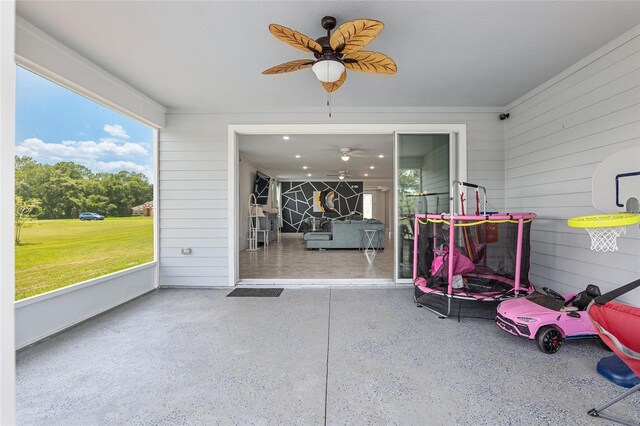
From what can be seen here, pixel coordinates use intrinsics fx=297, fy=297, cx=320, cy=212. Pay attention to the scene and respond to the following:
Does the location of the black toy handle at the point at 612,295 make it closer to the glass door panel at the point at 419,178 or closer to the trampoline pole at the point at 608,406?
the trampoline pole at the point at 608,406

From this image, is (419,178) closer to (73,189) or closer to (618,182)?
(618,182)

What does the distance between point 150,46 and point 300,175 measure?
349 inches

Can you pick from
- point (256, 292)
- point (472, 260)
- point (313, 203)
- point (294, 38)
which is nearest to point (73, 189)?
point (256, 292)

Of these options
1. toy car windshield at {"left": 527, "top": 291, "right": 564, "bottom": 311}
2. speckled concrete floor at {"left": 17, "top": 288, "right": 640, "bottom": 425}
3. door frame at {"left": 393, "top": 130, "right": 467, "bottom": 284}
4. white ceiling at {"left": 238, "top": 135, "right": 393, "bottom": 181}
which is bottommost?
→ speckled concrete floor at {"left": 17, "top": 288, "right": 640, "bottom": 425}

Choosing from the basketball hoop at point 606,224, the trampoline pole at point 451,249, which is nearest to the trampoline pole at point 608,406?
the basketball hoop at point 606,224

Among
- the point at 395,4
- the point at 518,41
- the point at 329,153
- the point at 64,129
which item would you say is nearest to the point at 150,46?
the point at 64,129

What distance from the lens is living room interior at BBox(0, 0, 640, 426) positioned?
5.84ft

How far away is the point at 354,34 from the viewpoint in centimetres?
200

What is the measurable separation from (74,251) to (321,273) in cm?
339

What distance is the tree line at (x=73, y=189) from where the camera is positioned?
2566mm

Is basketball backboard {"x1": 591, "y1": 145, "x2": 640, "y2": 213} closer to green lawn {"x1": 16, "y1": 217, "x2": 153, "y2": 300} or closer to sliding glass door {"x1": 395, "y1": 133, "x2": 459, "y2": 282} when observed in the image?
sliding glass door {"x1": 395, "y1": 133, "x2": 459, "y2": 282}

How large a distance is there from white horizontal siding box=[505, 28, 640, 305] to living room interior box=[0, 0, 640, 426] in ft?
0.07

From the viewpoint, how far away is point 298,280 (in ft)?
15.0

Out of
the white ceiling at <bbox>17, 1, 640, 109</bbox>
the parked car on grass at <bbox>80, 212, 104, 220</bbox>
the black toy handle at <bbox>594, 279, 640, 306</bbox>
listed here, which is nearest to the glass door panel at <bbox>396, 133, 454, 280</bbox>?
the white ceiling at <bbox>17, 1, 640, 109</bbox>
